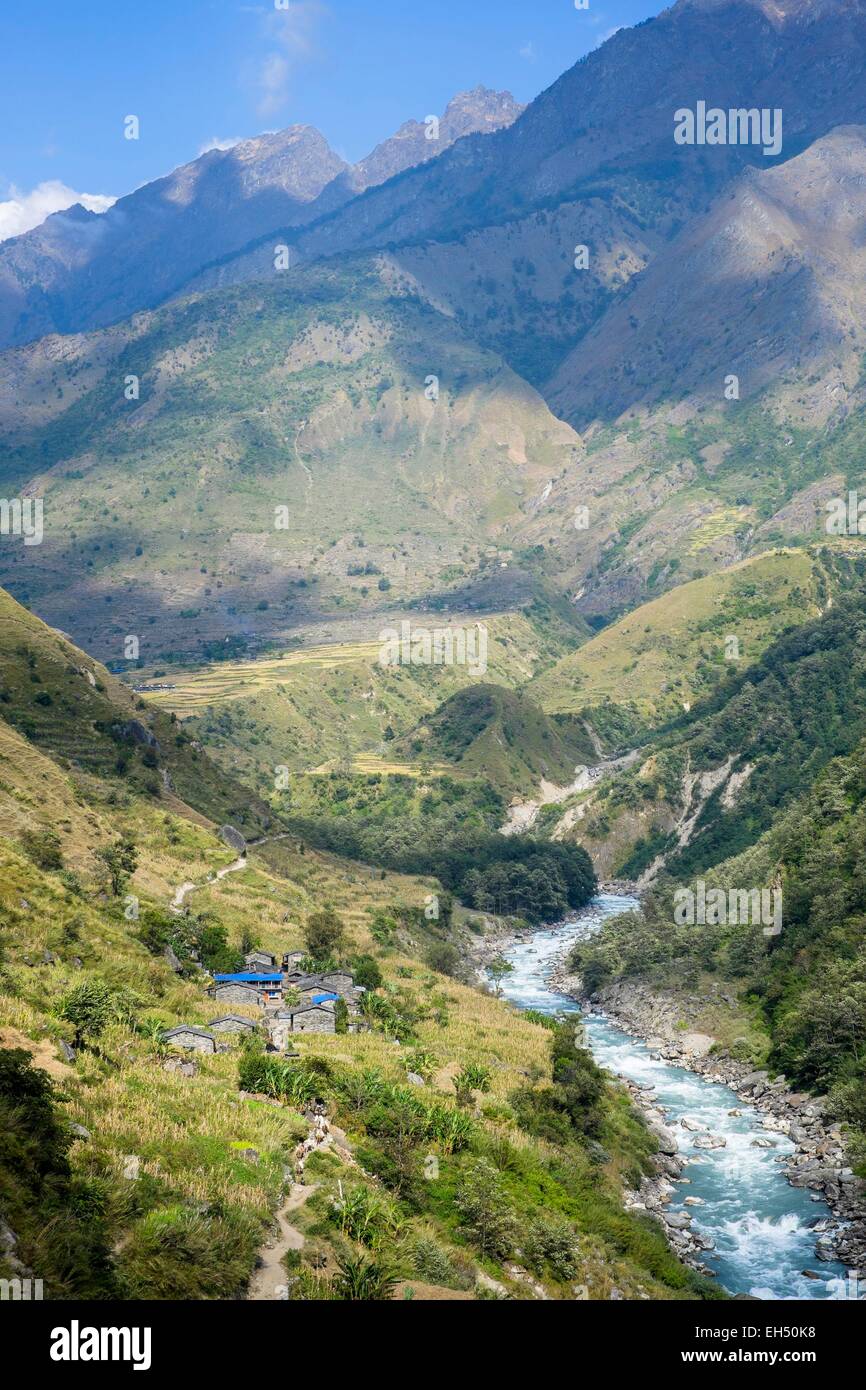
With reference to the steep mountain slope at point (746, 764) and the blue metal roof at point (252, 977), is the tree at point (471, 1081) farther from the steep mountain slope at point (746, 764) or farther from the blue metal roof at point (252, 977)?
the steep mountain slope at point (746, 764)

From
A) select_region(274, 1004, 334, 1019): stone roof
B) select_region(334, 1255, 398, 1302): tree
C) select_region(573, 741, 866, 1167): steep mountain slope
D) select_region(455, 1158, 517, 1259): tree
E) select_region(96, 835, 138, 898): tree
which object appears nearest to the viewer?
select_region(334, 1255, 398, 1302): tree

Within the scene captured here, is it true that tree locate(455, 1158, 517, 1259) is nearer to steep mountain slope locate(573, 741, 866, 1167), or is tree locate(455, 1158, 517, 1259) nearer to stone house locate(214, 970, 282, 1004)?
steep mountain slope locate(573, 741, 866, 1167)

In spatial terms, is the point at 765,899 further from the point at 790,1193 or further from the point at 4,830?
the point at 4,830

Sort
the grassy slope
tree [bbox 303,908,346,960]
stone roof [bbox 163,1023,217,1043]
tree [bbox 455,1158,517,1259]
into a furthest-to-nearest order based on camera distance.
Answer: tree [bbox 303,908,346,960], stone roof [bbox 163,1023,217,1043], tree [bbox 455,1158,517,1259], the grassy slope

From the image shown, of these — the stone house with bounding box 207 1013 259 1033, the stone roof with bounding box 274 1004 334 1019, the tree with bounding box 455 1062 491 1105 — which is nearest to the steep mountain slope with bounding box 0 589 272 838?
the stone roof with bounding box 274 1004 334 1019

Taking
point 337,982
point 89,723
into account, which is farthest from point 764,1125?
point 89,723
